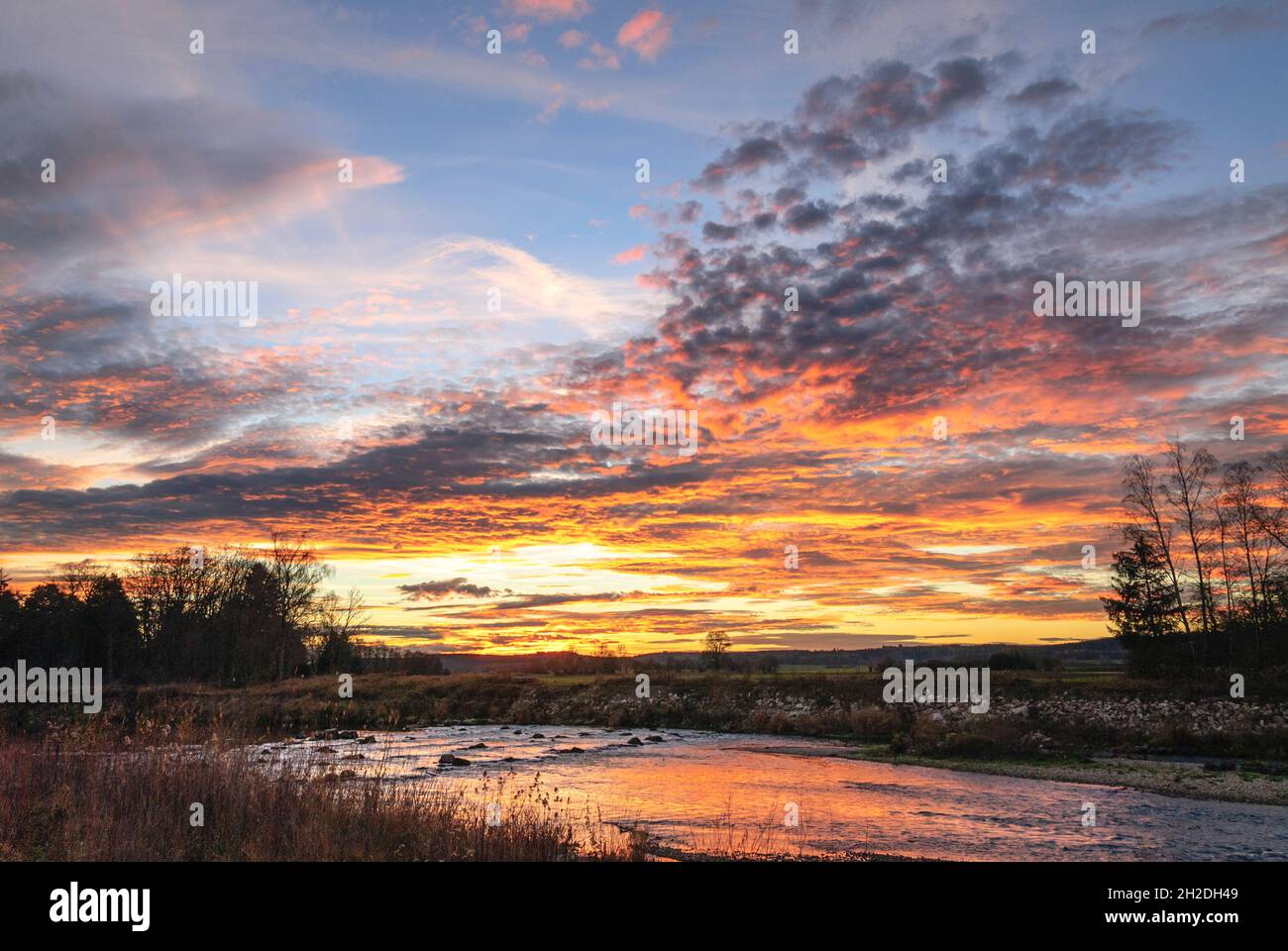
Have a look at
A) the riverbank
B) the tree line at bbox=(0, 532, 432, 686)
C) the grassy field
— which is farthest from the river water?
the tree line at bbox=(0, 532, 432, 686)

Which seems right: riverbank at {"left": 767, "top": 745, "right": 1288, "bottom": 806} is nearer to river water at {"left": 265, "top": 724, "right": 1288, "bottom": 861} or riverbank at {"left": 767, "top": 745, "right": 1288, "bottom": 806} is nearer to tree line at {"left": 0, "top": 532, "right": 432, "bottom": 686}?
river water at {"left": 265, "top": 724, "right": 1288, "bottom": 861}

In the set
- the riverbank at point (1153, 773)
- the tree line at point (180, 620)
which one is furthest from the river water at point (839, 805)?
the tree line at point (180, 620)

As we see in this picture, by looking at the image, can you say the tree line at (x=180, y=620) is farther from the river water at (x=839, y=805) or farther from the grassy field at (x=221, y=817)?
the grassy field at (x=221, y=817)

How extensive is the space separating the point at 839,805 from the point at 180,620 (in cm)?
8077

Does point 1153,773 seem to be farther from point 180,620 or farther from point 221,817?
point 180,620

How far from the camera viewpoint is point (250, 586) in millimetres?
82812

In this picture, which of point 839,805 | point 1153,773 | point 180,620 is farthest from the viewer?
point 180,620

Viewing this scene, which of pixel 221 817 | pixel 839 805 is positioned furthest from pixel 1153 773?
pixel 221 817

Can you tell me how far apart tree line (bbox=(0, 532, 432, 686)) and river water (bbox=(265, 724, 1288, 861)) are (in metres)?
45.3

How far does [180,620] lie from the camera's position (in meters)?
84.7

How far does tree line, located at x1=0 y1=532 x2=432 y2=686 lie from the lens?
263 ft

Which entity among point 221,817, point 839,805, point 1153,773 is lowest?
point 1153,773

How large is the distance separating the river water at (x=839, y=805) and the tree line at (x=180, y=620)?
4530 cm
